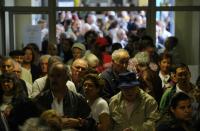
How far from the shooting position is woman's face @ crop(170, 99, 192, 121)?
4484mm

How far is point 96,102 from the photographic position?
209 inches

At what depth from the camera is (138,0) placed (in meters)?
10.3

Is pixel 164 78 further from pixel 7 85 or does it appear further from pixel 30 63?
pixel 7 85

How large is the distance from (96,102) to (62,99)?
443mm

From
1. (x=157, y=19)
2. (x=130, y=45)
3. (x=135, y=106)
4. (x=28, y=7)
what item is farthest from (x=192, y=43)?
(x=135, y=106)

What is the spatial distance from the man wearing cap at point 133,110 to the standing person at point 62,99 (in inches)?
16.6

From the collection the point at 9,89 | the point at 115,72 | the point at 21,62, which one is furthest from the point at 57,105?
the point at 21,62

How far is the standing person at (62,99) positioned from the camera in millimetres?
4945

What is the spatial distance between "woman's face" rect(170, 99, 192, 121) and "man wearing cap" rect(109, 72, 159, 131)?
0.69 m

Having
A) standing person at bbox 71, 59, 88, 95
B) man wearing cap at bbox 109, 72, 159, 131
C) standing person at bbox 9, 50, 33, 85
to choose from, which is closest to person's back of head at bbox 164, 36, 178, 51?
standing person at bbox 9, 50, 33, 85

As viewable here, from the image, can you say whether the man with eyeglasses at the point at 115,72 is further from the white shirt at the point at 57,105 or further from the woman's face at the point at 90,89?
the white shirt at the point at 57,105

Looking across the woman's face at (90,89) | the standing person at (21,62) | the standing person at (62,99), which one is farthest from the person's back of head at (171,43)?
the standing person at (62,99)

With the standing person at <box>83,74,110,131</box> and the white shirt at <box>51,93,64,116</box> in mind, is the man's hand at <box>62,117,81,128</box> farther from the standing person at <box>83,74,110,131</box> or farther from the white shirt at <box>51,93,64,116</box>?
the standing person at <box>83,74,110,131</box>

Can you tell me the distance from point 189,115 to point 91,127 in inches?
38.8
